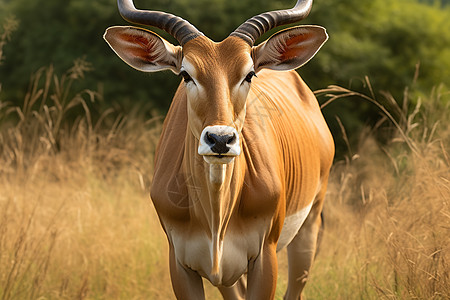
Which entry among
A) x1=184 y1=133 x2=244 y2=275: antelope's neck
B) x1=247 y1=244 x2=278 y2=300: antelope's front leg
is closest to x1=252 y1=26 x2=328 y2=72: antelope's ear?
x1=184 y1=133 x2=244 y2=275: antelope's neck

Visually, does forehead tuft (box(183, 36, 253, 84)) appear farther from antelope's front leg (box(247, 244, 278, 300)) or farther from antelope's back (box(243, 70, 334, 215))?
antelope's front leg (box(247, 244, 278, 300))

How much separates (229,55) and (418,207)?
7.12 ft

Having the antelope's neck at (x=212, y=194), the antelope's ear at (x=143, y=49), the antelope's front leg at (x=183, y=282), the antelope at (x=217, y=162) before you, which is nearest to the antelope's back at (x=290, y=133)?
the antelope at (x=217, y=162)

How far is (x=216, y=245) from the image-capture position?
13.3ft

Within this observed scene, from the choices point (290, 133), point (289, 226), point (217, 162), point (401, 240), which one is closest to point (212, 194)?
point (217, 162)

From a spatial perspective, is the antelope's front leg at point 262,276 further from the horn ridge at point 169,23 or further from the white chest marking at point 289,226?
the horn ridge at point 169,23

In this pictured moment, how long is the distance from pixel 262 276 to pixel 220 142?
1128 mm

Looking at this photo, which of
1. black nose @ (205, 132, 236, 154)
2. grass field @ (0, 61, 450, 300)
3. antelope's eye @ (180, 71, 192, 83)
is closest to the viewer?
black nose @ (205, 132, 236, 154)

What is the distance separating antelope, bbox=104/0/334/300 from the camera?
388 cm

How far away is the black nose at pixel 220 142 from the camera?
11.4ft

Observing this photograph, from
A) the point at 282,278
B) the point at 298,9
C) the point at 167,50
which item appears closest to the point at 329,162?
the point at 282,278

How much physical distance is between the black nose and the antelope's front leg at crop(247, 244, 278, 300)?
1.02 meters

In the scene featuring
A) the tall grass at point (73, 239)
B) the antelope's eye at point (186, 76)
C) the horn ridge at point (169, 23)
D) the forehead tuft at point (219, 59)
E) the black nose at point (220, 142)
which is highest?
the horn ridge at point (169, 23)

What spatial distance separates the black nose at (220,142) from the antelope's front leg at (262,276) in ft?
3.34
